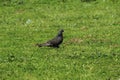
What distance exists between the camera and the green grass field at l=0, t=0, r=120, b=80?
20.6 metres

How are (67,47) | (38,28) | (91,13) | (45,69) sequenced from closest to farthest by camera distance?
(45,69)
(67,47)
(38,28)
(91,13)

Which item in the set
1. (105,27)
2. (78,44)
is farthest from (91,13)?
(78,44)

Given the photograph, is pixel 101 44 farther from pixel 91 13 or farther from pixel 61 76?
pixel 91 13

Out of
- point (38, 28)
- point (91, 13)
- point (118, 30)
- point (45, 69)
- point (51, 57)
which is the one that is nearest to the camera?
point (45, 69)

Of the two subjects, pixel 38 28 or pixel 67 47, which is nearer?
pixel 67 47

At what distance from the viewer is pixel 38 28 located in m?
35.9

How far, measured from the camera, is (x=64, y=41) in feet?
98.4

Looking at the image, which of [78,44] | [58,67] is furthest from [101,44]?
[58,67]

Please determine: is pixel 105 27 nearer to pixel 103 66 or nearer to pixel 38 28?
pixel 38 28

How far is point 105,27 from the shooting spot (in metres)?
35.6

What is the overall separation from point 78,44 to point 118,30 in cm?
577

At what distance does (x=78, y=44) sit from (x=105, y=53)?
13.8 feet

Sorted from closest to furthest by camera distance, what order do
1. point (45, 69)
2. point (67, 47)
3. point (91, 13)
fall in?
point (45, 69) → point (67, 47) → point (91, 13)

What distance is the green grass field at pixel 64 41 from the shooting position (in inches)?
810
